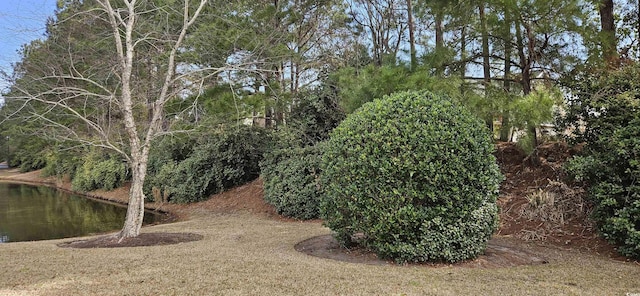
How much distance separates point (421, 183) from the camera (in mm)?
4855

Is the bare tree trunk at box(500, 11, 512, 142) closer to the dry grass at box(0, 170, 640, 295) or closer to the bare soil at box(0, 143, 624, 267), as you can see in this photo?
the bare soil at box(0, 143, 624, 267)

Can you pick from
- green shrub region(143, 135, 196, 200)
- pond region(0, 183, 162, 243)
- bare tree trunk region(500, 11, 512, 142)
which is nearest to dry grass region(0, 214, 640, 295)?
bare tree trunk region(500, 11, 512, 142)

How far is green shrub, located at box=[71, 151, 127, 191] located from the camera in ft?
66.8

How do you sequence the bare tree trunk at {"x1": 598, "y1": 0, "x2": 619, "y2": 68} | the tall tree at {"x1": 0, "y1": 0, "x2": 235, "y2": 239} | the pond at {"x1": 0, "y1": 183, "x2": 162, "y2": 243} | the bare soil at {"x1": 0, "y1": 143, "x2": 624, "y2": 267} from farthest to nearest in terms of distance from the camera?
the pond at {"x1": 0, "y1": 183, "x2": 162, "y2": 243} < the tall tree at {"x1": 0, "y1": 0, "x2": 235, "y2": 239} < the bare tree trunk at {"x1": 598, "y1": 0, "x2": 619, "y2": 68} < the bare soil at {"x1": 0, "y1": 143, "x2": 624, "y2": 267}

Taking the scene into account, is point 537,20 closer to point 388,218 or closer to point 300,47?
point 388,218

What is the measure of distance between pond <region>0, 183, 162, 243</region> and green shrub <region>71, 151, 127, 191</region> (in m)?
1.13

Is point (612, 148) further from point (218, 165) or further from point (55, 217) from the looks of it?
point (55, 217)

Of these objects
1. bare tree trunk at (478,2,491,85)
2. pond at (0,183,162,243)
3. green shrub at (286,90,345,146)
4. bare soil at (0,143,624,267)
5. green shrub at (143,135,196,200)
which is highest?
bare tree trunk at (478,2,491,85)

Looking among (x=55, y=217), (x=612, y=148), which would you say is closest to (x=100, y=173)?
(x=55, y=217)

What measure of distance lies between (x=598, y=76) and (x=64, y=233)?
1240cm

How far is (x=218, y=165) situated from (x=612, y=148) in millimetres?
11700

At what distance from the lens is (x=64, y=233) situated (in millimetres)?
11320

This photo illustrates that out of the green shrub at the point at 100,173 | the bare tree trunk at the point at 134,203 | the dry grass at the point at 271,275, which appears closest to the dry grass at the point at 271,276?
the dry grass at the point at 271,275

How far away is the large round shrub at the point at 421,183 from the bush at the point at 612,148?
1616 millimetres
